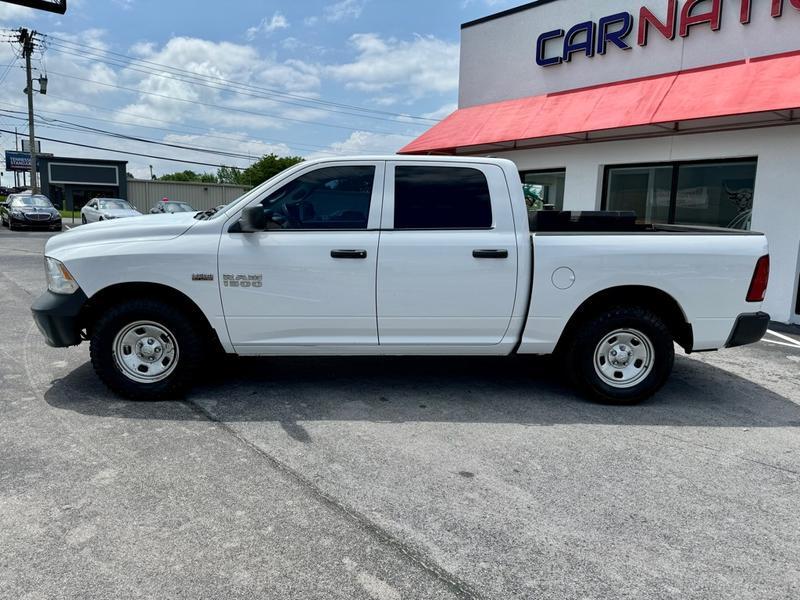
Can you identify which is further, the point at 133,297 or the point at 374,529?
the point at 133,297

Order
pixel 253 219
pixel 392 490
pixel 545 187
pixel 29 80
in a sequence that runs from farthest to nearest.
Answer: pixel 29 80
pixel 545 187
pixel 253 219
pixel 392 490

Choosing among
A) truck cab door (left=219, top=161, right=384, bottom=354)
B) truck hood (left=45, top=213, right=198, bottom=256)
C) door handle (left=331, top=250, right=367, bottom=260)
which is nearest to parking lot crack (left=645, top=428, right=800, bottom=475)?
truck cab door (left=219, top=161, right=384, bottom=354)

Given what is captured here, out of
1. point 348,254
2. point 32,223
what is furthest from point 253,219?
point 32,223

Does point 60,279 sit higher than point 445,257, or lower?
lower

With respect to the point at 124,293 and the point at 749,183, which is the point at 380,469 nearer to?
the point at 124,293

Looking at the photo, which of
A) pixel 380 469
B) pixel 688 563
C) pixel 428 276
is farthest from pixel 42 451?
pixel 688 563

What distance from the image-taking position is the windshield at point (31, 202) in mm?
25578

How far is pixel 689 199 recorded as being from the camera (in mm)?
10477

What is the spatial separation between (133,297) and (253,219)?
47.0 inches

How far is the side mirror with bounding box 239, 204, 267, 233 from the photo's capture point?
15.0 feet

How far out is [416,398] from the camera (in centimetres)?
511

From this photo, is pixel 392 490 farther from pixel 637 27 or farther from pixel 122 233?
pixel 637 27

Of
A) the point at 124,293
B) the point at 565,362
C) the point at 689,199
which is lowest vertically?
the point at 565,362

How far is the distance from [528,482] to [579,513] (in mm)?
408
